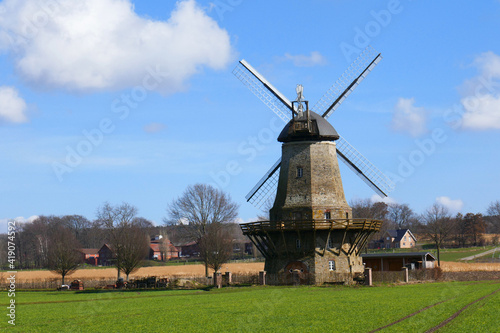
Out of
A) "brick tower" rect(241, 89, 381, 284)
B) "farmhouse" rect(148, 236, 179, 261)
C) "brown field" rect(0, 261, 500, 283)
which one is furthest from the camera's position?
"farmhouse" rect(148, 236, 179, 261)

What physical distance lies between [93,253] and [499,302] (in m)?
102

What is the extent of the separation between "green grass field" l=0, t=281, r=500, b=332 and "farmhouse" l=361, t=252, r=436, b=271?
16.2m

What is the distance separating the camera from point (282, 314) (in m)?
24.2

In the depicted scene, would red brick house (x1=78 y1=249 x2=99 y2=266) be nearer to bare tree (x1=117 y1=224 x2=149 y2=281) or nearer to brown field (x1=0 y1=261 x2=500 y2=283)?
brown field (x1=0 y1=261 x2=500 y2=283)

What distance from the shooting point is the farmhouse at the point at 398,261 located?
50812 mm

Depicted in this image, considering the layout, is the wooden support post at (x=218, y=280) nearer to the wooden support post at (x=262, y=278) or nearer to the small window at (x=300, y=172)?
the wooden support post at (x=262, y=278)

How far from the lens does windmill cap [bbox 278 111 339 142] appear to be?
140ft

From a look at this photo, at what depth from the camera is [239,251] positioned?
13088cm

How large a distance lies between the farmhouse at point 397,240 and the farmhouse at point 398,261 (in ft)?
209

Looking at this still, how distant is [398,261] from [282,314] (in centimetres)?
2942

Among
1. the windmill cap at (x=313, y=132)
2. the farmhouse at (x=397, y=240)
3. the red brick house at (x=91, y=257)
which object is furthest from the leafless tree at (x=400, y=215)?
the windmill cap at (x=313, y=132)

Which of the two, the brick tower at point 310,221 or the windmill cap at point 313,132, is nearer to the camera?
the brick tower at point 310,221

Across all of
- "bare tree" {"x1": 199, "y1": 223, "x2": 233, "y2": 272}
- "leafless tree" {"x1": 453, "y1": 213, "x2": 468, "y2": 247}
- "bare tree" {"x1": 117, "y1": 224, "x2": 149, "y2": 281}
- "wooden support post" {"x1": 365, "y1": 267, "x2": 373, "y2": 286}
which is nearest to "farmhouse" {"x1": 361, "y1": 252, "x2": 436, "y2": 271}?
"wooden support post" {"x1": 365, "y1": 267, "x2": 373, "y2": 286}

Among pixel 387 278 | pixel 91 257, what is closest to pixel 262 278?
pixel 387 278
